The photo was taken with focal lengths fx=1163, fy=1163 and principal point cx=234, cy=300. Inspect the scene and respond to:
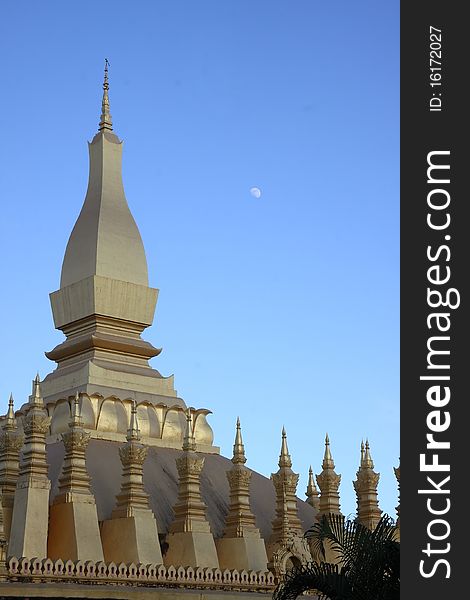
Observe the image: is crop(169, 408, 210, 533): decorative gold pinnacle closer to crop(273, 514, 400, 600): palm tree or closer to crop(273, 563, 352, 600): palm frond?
crop(273, 563, 352, 600): palm frond

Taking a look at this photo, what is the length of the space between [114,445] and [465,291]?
17135mm

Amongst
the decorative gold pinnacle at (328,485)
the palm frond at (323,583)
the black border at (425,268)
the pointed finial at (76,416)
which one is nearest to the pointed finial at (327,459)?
the decorative gold pinnacle at (328,485)

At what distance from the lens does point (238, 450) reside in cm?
2788

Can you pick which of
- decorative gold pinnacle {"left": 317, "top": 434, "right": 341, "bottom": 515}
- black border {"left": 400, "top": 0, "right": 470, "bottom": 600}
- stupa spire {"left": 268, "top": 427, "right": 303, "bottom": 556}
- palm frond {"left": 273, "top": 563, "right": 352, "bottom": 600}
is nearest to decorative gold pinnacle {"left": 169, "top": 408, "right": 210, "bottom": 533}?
stupa spire {"left": 268, "top": 427, "right": 303, "bottom": 556}

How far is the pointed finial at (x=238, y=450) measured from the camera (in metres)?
27.7

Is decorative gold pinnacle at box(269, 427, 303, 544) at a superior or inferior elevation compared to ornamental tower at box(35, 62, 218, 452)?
inferior

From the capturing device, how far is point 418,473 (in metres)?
12.2

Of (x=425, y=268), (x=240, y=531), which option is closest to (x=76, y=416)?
(x=240, y=531)

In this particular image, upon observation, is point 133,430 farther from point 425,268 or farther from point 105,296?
point 425,268

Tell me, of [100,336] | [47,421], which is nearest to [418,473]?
[47,421]

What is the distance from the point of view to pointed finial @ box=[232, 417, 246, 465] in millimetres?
27734

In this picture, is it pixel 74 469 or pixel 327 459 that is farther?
pixel 327 459

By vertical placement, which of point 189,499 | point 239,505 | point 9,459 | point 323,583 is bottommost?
point 323,583

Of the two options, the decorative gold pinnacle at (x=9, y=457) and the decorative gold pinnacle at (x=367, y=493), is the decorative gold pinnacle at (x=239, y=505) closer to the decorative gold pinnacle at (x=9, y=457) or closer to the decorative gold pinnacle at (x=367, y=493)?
the decorative gold pinnacle at (x=367, y=493)
